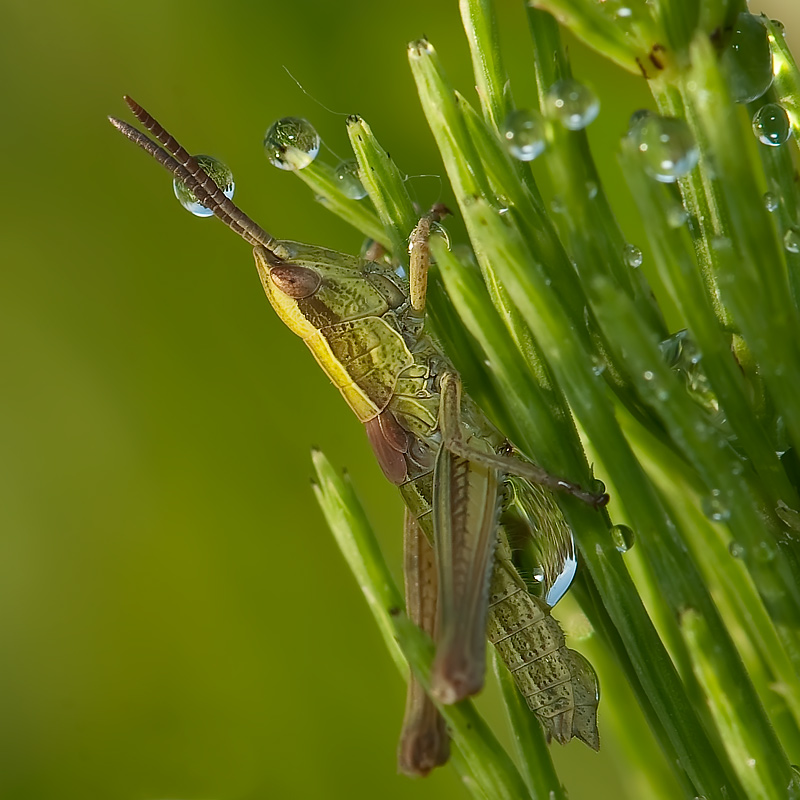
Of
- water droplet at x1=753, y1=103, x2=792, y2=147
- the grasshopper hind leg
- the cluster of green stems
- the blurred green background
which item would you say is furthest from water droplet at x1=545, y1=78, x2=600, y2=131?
the blurred green background

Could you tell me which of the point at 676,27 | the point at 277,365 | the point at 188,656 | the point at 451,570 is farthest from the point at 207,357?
the point at 676,27

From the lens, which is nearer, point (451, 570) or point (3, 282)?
point (451, 570)

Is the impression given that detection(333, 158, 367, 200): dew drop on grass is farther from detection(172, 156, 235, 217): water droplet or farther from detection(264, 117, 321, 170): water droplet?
detection(172, 156, 235, 217): water droplet

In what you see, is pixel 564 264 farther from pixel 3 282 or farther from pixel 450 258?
pixel 3 282

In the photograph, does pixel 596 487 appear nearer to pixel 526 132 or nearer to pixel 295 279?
pixel 526 132

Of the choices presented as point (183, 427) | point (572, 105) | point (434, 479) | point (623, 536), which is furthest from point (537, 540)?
point (183, 427)
